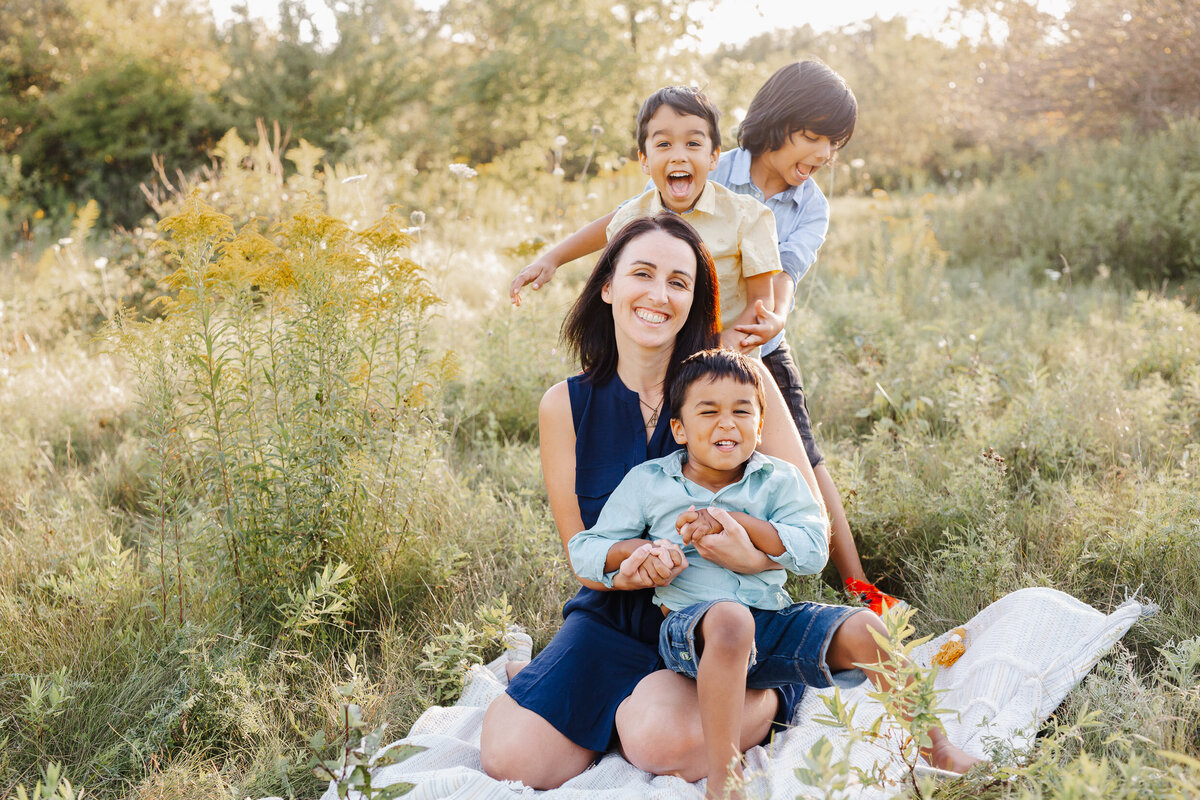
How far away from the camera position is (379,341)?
2.83 meters

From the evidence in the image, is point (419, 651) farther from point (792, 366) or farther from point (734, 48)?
point (734, 48)

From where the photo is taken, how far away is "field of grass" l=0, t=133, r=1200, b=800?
2.41 meters

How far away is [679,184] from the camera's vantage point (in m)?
2.94

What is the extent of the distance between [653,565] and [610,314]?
0.92 metres

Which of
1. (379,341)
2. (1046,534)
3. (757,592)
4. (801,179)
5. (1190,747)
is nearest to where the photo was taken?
(1190,747)

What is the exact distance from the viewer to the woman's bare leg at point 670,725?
2225mm

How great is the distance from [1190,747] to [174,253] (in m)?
2.96

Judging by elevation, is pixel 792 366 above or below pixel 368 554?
above

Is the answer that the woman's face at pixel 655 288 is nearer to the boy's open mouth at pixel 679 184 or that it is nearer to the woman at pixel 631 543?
the woman at pixel 631 543

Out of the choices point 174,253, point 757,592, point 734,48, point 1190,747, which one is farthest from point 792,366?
point 734,48

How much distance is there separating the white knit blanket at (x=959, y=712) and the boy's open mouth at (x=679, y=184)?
1.63 metres

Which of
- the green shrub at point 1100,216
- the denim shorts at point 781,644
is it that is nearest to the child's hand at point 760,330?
the denim shorts at point 781,644

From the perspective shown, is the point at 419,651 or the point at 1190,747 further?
the point at 419,651

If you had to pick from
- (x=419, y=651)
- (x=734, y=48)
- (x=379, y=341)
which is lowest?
(x=419, y=651)
